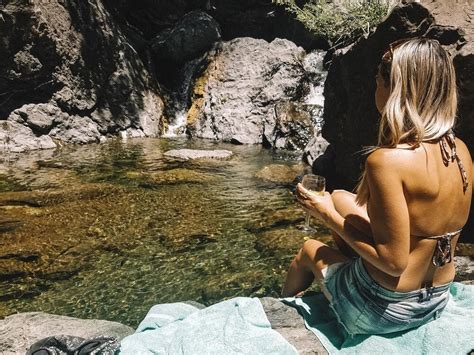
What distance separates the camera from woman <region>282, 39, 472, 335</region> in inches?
100

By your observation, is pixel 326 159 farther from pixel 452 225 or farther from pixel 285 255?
pixel 452 225

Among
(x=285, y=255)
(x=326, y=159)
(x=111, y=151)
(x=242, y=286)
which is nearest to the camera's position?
(x=242, y=286)

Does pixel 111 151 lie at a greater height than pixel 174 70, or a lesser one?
lesser

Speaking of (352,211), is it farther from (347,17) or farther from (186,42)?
(186,42)

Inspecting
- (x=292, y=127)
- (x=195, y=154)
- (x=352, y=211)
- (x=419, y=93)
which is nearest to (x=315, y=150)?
(x=292, y=127)

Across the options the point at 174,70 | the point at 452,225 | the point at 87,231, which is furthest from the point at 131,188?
the point at 174,70

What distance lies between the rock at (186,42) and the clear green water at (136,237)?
31.8ft

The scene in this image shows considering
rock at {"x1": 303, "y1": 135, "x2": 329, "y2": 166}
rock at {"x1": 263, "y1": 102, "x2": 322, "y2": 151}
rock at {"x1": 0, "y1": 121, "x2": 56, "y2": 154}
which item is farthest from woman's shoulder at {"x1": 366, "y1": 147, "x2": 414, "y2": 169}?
rock at {"x1": 0, "y1": 121, "x2": 56, "y2": 154}

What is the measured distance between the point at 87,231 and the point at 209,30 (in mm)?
14575

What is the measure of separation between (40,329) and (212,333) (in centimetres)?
148

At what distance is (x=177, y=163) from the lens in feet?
37.6

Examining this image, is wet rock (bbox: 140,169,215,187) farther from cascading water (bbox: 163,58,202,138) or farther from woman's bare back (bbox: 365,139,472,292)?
woman's bare back (bbox: 365,139,472,292)

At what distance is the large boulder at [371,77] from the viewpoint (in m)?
6.05

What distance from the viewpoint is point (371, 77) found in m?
8.23
